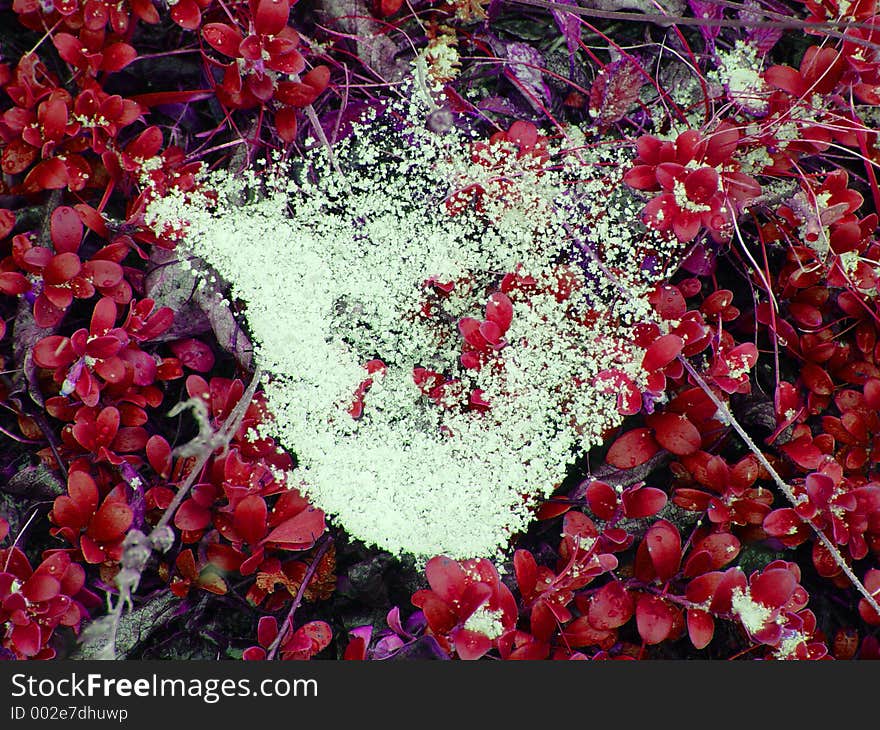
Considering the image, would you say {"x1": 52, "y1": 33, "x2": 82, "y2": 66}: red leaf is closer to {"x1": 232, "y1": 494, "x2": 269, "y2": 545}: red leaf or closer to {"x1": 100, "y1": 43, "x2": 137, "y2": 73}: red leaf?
{"x1": 100, "y1": 43, "x2": 137, "y2": 73}: red leaf

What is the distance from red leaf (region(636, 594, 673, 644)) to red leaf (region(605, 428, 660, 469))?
0.30 meters

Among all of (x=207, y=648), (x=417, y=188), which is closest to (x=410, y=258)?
(x=417, y=188)

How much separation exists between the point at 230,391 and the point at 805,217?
1337mm

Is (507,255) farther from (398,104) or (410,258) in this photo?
(398,104)

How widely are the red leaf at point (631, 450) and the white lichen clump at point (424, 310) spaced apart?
0.28 ft

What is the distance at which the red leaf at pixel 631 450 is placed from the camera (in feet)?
5.13

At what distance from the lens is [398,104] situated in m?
1.58

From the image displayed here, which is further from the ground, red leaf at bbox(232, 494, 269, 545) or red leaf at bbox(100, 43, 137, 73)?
red leaf at bbox(100, 43, 137, 73)

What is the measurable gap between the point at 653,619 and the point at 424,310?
827 millimetres

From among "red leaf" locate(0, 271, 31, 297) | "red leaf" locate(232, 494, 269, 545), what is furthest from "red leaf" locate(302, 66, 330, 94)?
"red leaf" locate(232, 494, 269, 545)

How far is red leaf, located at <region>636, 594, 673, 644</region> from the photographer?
1.43 m

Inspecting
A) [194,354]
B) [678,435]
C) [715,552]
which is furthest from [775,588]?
[194,354]

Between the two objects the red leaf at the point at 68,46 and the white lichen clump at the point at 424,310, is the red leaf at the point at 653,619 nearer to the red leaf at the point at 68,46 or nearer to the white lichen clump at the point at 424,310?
the white lichen clump at the point at 424,310

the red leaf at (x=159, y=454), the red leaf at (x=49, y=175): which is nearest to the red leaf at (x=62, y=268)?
the red leaf at (x=49, y=175)
